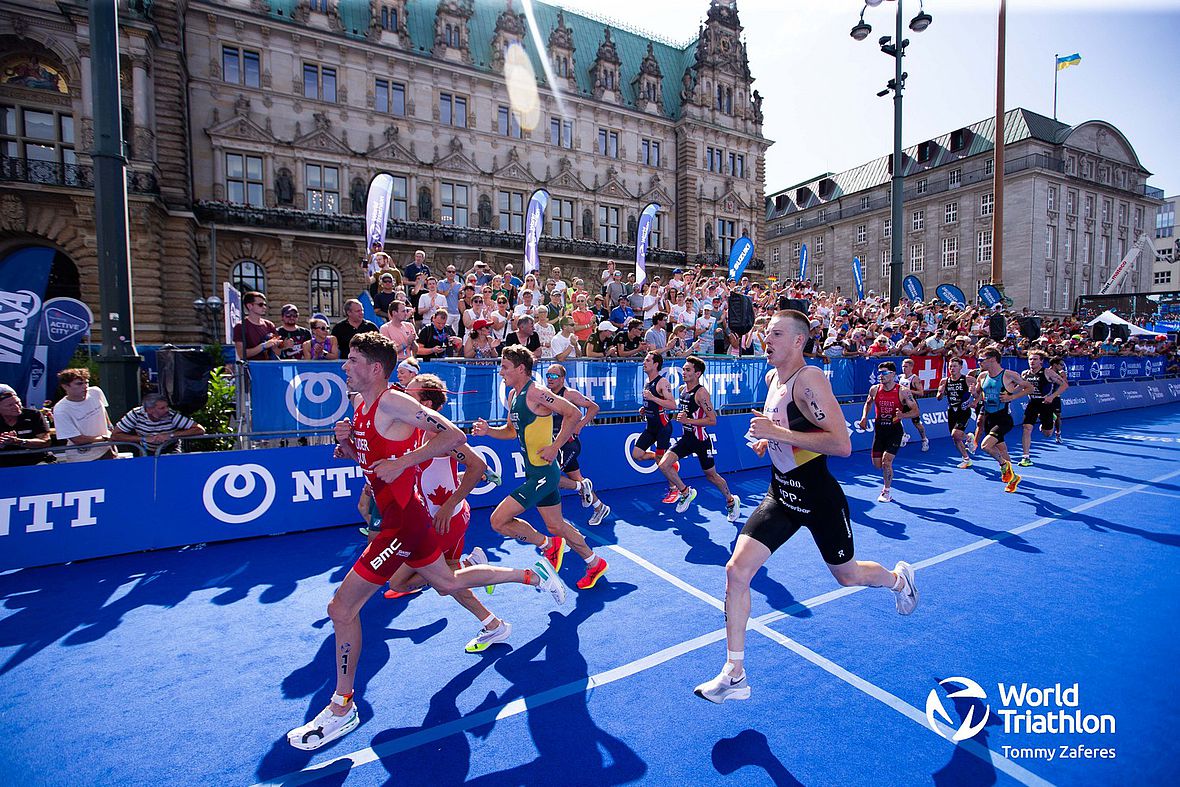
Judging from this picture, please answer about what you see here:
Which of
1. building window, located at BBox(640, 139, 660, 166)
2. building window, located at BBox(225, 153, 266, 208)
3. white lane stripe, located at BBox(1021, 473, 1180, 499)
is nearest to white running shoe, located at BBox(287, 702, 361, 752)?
white lane stripe, located at BBox(1021, 473, 1180, 499)

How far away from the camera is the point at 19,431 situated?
683cm

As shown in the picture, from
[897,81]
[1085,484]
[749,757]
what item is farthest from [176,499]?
[897,81]

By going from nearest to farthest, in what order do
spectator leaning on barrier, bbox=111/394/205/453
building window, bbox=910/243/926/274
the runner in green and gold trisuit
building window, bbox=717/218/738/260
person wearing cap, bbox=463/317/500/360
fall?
the runner in green and gold trisuit
spectator leaning on barrier, bbox=111/394/205/453
person wearing cap, bbox=463/317/500/360
building window, bbox=717/218/738/260
building window, bbox=910/243/926/274

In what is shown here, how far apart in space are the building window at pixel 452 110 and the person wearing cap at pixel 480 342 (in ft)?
93.4

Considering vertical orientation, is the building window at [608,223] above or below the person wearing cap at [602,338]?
above

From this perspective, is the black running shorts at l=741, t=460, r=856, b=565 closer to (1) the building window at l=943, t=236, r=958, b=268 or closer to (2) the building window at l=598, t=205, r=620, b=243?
(2) the building window at l=598, t=205, r=620, b=243

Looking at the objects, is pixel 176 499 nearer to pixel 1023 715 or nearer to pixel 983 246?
pixel 1023 715

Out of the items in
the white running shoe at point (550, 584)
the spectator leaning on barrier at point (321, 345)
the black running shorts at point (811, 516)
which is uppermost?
the spectator leaning on barrier at point (321, 345)

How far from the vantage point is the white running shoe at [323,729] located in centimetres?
331

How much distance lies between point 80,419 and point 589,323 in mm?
9210

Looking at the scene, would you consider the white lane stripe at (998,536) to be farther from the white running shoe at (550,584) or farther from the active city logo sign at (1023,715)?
the white running shoe at (550,584)

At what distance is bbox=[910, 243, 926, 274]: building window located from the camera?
6012cm

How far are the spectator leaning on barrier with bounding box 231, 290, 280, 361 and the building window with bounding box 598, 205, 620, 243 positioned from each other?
33385mm

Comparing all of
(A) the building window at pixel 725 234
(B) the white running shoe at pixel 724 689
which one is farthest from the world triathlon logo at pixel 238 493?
(A) the building window at pixel 725 234
